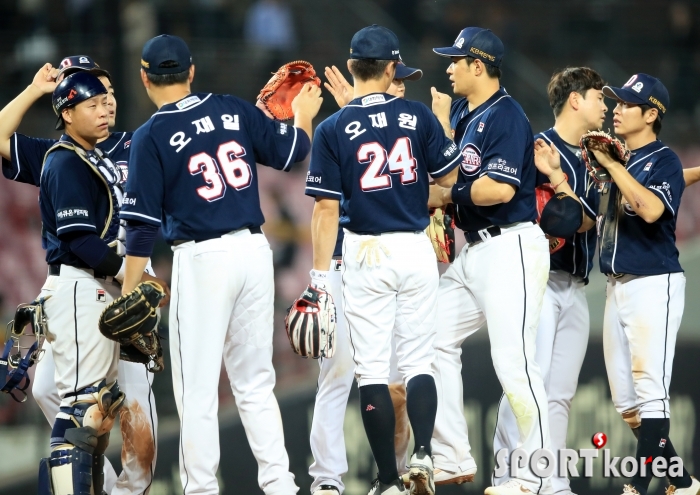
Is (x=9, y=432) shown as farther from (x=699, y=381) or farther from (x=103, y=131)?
(x=699, y=381)

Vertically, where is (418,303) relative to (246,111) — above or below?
below

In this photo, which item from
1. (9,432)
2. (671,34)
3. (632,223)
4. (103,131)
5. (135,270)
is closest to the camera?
(135,270)

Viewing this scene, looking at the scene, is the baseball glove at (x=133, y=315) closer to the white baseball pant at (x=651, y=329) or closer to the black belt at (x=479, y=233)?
the black belt at (x=479, y=233)

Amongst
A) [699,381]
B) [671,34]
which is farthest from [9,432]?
[671,34]

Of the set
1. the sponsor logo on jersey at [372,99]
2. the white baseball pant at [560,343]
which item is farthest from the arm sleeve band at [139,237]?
the white baseball pant at [560,343]

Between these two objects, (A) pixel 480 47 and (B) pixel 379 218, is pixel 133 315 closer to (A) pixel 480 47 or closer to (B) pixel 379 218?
(B) pixel 379 218

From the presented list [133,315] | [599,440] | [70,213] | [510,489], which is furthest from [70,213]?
[599,440]

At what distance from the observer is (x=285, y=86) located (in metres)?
4.75

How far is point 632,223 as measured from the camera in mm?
4840

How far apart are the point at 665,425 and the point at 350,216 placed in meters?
1.87

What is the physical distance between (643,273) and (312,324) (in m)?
1.70

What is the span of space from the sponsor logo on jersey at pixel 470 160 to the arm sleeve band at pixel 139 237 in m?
1.50

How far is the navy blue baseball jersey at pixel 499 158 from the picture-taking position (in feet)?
14.5

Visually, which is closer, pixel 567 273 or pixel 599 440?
pixel 567 273
